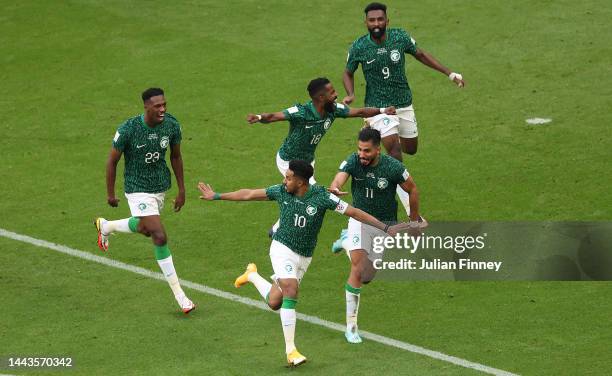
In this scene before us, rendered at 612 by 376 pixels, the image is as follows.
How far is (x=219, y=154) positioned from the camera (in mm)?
21656

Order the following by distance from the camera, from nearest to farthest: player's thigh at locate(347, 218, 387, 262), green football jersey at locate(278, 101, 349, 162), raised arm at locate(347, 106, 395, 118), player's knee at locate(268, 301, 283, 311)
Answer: player's knee at locate(268, 301, 283, 311) < player's thigh at locate(347, 218, 387, 262) < green football jersey at locate(278, 101, 349, 162) < raised arm at locate(347, 106, 395, 118)

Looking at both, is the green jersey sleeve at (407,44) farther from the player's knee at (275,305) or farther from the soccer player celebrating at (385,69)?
the player's knee at (275,305)

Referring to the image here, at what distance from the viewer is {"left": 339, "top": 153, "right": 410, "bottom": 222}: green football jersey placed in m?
15.8

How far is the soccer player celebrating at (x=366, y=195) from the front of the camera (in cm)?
1550

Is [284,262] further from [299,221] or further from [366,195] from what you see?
[366,195]

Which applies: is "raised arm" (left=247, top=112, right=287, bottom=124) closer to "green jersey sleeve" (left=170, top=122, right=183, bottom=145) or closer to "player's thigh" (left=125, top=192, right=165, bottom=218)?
"green jersey sleeve" (left=170, top=122, right=183, bottom=145)

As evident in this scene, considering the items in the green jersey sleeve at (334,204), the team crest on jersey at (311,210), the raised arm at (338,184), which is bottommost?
the team crest on jersey at (311,210)

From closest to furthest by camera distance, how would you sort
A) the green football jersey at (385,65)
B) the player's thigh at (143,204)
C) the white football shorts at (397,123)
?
1. the player's thigh at (143,204)
2. the white football shorts at (397,123)
3. the green football jersey at (385,65)

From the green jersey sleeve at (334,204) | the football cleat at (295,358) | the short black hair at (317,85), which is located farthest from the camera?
the short black hair at (317,85)

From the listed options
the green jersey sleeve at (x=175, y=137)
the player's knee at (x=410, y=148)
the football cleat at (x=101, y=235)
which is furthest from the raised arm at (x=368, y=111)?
the football cleat at (x=101, y=235)

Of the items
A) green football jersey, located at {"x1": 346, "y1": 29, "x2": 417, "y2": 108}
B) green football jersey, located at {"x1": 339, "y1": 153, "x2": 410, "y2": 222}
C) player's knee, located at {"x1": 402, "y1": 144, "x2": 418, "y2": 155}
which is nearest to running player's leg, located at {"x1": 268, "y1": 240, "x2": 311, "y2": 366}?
green football jersey, located at {"x1": 339, "y1": 153, "x2": 410, "y2": 222}

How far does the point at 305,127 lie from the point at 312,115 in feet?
0.71

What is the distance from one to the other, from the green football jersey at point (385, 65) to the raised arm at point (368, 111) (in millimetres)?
1121

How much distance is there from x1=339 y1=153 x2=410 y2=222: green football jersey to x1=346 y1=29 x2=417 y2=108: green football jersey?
3.29 m
